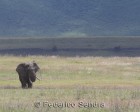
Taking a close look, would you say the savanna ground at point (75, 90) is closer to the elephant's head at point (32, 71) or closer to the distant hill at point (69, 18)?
the elephant's head at point (32, 71)

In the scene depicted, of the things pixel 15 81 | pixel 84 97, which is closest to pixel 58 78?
pixel 15 81

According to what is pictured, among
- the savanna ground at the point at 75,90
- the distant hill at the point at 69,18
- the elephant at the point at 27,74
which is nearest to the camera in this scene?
the savanna ground at the point at 75,90

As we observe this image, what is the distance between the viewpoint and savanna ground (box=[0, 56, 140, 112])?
20495mm

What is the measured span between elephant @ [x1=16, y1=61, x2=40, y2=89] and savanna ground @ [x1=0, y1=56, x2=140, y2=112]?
1.60 ft

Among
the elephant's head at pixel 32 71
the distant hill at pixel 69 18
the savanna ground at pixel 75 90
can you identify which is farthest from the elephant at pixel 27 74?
the distant hill at pixel 69 18

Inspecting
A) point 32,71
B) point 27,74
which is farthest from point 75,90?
point 27,74

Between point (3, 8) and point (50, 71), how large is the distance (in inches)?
5353

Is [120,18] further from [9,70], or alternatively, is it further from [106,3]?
[9,70]

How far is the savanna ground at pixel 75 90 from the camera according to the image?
20495 mm

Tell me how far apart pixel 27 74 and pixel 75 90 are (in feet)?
23.0

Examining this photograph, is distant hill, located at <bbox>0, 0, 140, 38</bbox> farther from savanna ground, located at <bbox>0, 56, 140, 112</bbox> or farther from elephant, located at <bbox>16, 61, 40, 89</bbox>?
elephant, located at <bbox>16, 61, 40, 89</bbox>

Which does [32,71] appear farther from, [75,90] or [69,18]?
[69,18]

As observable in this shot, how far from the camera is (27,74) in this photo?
38.1m

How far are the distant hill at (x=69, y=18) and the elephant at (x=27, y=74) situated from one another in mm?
127342
